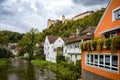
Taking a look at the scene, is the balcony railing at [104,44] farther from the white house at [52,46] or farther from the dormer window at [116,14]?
the white house at [52,46]

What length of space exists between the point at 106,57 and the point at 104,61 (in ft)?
2.05

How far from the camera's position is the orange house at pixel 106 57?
19.6m

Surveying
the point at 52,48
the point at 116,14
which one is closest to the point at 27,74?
the point at 116,14

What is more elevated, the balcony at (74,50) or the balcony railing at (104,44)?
the balcony railing at (104,44)

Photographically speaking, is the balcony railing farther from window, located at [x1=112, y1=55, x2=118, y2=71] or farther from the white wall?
the white wall

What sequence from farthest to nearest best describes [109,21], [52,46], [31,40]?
[31,40], [52,46], [109,21]

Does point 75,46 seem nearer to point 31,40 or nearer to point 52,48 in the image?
point 52,48

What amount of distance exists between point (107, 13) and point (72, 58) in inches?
866

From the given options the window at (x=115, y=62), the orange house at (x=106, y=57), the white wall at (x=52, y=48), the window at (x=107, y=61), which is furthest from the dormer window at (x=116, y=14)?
the white wall at (x=52, y=48)

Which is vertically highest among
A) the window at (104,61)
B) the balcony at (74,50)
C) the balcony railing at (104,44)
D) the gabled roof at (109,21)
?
the gabled roof at (109,21)

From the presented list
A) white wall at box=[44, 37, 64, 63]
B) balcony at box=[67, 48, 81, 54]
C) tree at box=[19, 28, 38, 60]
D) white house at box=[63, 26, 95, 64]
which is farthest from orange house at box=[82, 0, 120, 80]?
tree at box=[19, 28, 38, 60]

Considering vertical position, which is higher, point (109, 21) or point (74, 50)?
point (109, 21)

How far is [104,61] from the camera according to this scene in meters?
21.5

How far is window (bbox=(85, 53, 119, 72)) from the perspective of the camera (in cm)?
1942
